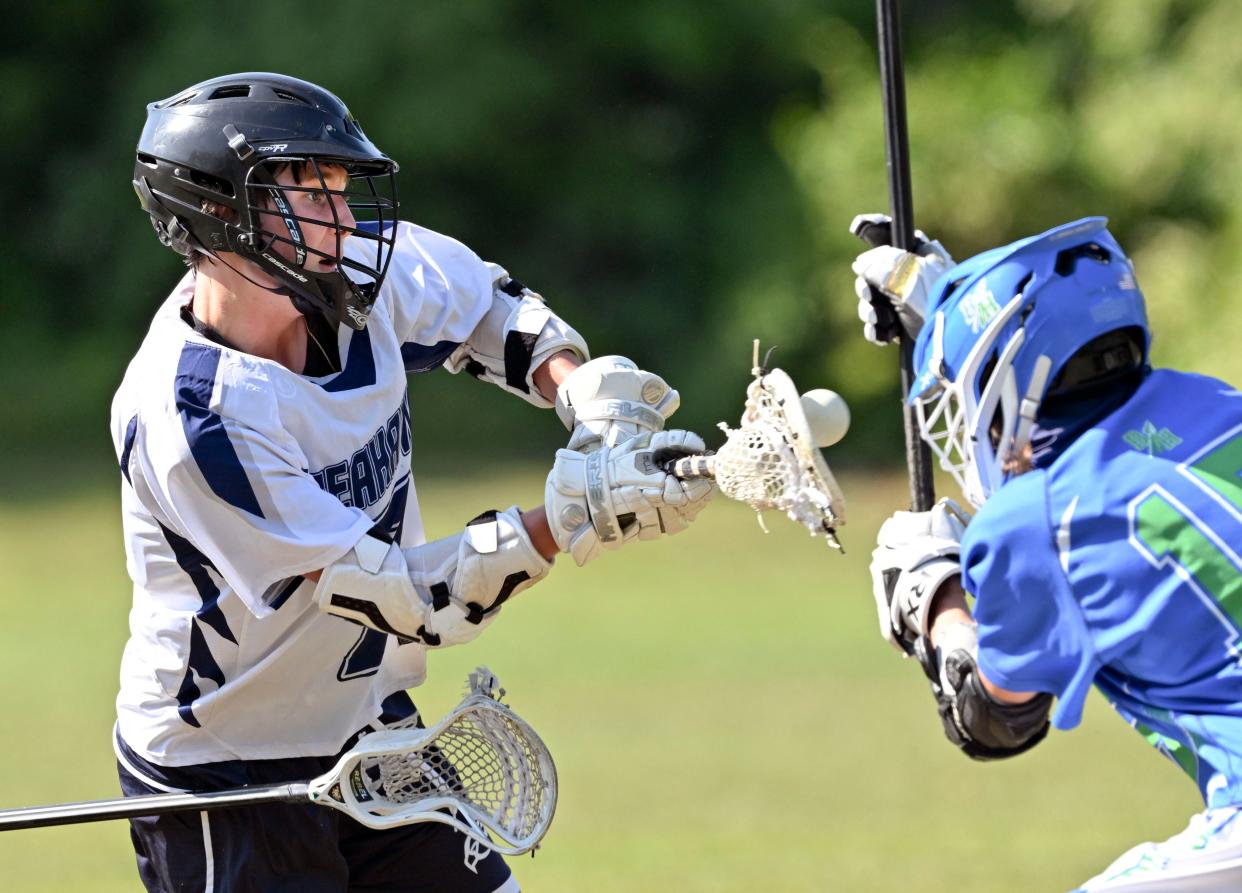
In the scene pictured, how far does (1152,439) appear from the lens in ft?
7.93

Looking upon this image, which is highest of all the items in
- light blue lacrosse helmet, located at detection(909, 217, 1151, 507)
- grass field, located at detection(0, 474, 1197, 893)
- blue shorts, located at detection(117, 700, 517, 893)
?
light blue lacrosse helmet, located at detection(909, 217, 1151, 507)

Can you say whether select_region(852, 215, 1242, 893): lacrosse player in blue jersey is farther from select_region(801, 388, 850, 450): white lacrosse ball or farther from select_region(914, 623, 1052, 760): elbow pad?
select_region(801, 388, 850, 450): white lacrosse ball

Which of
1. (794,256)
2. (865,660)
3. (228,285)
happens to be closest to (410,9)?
(794,256)

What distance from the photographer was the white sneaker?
93.1 inches

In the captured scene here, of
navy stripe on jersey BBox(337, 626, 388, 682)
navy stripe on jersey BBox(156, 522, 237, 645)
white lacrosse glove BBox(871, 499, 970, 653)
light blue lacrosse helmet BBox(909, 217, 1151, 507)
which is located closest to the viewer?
light blue lacrosse helmet BBox(909, 217, 1151, 507)

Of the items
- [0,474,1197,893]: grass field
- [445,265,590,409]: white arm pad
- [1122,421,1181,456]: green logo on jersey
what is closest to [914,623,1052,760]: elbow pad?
[1122,421,1181,456]: green logo on jersey

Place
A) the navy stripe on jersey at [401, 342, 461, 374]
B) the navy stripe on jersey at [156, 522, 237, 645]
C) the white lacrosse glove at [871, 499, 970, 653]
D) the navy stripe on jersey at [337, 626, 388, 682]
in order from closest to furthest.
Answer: the white lacrosse glove at [871, 499, 970, 653], the navy stripe on jersey at [156, 522, 237, 645], the navy stripe on jersey at [337, 626, 388, 682], the navy stripe on jersey at [401, 342, 461, 374]

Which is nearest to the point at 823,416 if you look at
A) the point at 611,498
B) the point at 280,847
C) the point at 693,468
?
the point at 693,468

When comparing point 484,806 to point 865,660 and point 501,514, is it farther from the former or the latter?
point 865,660

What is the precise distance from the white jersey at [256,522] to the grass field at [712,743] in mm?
2395

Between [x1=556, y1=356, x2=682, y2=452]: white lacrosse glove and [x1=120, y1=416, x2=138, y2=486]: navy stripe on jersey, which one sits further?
[x1=556, y1=356, x2=682, y2=452]: white lacrosse glove

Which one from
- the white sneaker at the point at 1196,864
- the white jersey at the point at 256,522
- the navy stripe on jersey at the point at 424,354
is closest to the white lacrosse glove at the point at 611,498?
the white jersey at the point at 256,522

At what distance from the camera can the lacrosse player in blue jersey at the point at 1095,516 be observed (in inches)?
92.7

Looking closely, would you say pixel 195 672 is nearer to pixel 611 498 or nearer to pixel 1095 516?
pixel 611 498
